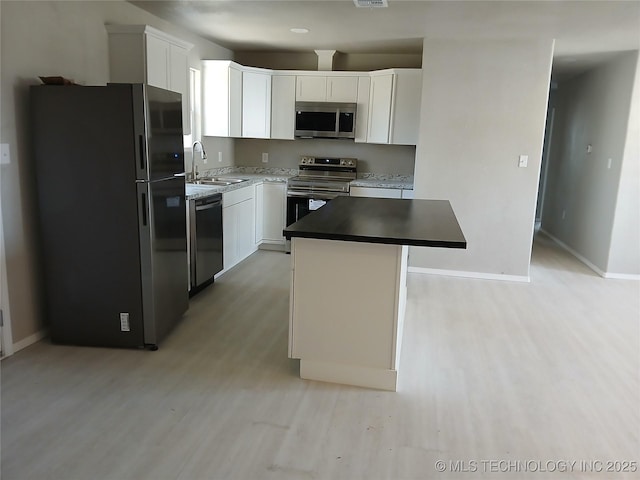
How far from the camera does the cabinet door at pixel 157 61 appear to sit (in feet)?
12.3

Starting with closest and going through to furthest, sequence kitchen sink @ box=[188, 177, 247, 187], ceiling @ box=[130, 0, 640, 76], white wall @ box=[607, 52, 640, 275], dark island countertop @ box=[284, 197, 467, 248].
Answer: dark island countertop @ box=[284, 197, 467, 248]
ceiling @ box=[130, 0, 640, 76]
kitchen sink @ box=[188, 177, 247, 187]
white wall @ box=[607, 52, 640, 275]

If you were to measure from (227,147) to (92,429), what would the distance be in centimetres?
443

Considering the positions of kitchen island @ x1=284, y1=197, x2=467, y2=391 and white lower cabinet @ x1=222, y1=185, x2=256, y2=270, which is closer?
kitchen island @ x1=284, y1=197, x2=467, y2=391

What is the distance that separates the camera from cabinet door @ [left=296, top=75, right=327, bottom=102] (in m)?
5.82

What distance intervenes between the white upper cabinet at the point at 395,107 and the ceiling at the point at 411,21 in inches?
13.5

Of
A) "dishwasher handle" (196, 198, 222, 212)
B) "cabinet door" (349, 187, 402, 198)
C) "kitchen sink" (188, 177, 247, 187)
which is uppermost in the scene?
"kitchen sink" (188, 177, 247, 187)

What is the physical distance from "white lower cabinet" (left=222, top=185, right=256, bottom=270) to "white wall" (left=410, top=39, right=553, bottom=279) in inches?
72.5

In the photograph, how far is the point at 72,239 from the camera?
304cm

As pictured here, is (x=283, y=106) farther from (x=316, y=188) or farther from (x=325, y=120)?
(x=316, y=188)

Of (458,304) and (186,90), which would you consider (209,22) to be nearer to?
(186,90)

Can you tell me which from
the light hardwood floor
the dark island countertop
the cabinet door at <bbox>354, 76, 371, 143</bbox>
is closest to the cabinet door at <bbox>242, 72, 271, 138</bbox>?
the cabinet door at <bbox>354, 76, 371, 143</bbox>

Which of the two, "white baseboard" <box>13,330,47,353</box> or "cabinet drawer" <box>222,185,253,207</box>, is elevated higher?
Result: "cabinet drawer" <box>222,185,253,207</box>

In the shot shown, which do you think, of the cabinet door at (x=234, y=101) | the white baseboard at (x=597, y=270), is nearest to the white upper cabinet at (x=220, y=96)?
the cabinet door at (x=234, y=101)

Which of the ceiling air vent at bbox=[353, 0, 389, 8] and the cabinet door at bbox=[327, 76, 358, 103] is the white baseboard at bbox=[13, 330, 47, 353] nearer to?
the ceiling air vent at bbox=[353, 0, 389, 8]
